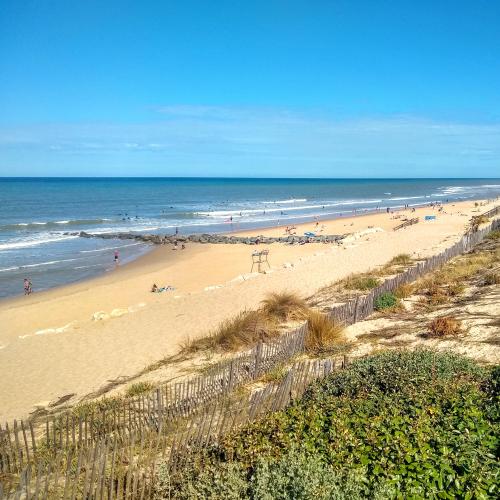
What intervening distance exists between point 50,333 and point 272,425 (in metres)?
11.1

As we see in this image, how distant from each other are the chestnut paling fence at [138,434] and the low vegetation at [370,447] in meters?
0.35

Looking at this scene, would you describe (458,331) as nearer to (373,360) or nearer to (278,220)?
(373,360)

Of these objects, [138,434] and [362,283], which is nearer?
[138,434]

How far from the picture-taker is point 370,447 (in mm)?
5121

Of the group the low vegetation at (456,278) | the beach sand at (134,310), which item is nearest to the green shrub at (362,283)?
the low vegetation at (456,278)

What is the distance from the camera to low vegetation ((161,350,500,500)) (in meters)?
4.54

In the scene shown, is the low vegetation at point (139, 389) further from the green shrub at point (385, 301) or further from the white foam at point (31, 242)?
the white foam at point (31, 242)

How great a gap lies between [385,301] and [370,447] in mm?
8410

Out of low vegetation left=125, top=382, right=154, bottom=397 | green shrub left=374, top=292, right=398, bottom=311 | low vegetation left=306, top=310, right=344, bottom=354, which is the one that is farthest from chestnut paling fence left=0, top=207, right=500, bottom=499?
green shrub left=374, top=292, right=398, bottom=311

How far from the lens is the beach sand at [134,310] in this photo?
11.5 m

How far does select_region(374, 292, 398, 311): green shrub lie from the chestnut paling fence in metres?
3.56

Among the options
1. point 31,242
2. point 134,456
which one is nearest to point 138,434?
point 134,456

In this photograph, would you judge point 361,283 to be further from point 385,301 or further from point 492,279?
point 492,279

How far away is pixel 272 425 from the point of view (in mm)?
6004
